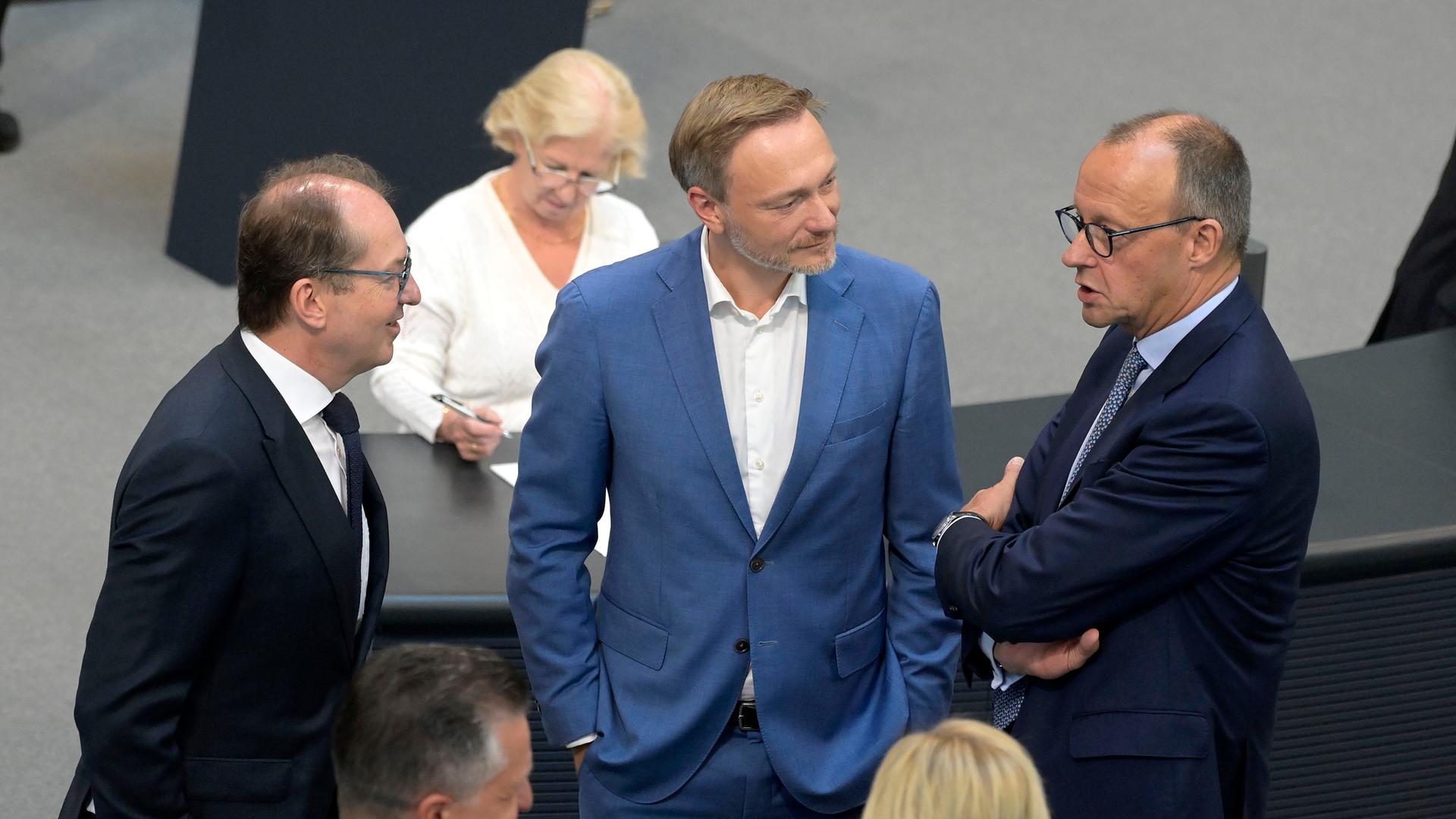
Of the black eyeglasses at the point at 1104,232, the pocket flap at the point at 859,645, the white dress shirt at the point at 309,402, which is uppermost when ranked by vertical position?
the black eyeglasses at the point at 1104,232

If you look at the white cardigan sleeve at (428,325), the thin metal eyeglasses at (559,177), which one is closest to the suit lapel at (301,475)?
the white cardigan sleeve at (428,325)

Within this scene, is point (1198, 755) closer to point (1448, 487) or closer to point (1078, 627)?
point (1078, 627)

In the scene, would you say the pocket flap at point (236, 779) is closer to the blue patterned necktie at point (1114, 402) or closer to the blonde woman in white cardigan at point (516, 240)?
the blue patterned necktie at point (1114, 402)

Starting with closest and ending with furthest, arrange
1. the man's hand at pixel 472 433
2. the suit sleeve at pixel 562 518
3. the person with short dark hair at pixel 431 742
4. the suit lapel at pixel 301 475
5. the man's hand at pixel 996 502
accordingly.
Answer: the person with short dark hair at pixel 431 742 → the suit lapel at pixel 301 475 → the suit sleeve at pixel 562 518 → the man's hand at pixel 996 502 → the man's hand at pixel 472 433

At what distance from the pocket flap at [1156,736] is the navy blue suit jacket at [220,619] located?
3.73ft

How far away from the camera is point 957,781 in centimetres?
182

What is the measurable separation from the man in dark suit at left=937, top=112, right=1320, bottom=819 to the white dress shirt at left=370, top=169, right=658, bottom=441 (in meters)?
1.60

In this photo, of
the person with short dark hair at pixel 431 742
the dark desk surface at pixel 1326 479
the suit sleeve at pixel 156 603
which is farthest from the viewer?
the dark desk surface at pixel 1326 479

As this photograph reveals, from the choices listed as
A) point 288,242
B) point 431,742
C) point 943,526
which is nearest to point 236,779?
point 431,742

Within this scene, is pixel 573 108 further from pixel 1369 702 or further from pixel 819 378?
pixel 1369 702

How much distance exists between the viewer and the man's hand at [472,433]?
3500mm

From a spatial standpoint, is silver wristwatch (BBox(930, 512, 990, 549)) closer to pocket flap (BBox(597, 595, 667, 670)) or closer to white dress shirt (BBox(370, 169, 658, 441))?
pocket flap (BBox(597, 595, 667, 670))

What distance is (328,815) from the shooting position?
2.40 metres

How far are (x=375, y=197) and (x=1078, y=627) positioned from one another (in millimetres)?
1221
